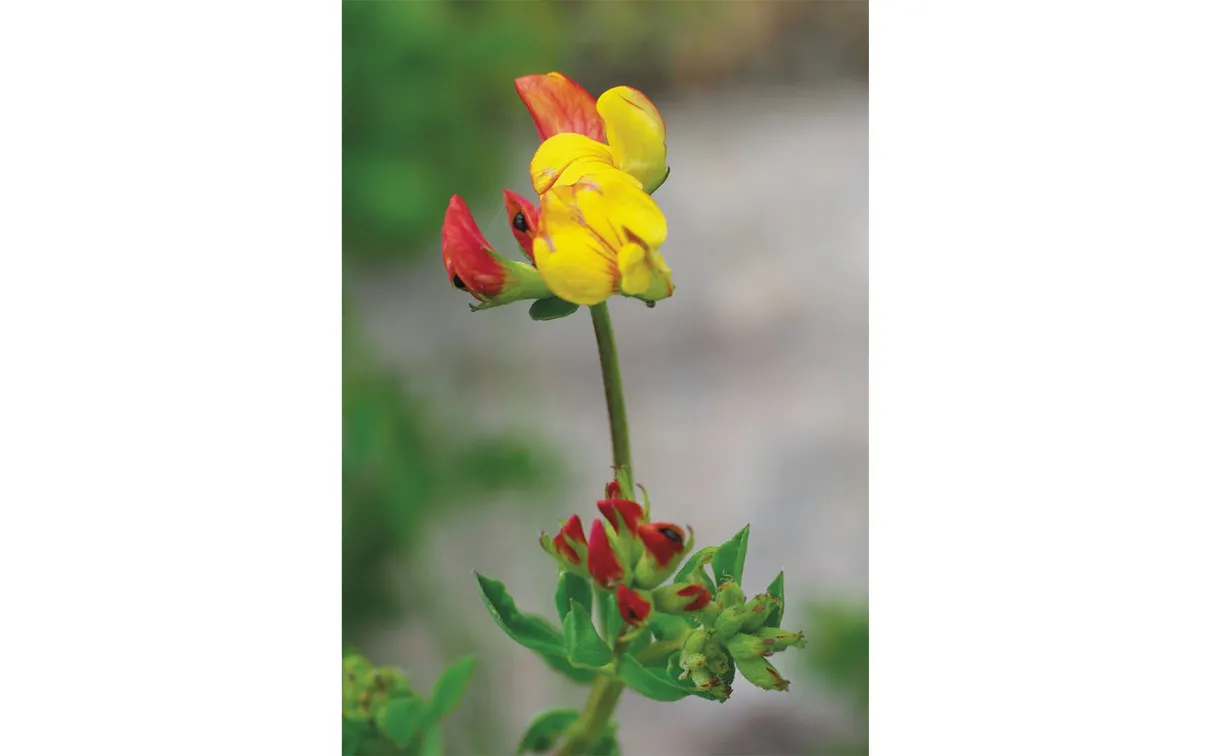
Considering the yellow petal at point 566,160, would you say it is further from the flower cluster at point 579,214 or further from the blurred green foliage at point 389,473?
the blurred green foliage at point 389,473

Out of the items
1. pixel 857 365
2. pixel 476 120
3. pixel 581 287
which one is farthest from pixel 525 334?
pixel 857 365

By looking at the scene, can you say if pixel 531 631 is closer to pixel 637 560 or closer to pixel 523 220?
pixel 637 560

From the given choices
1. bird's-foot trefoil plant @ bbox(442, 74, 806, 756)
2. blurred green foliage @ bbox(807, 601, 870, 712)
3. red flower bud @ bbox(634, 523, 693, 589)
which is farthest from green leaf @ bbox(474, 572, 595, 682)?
blurred green foliage @ bbox(807, 601, 870, 712)

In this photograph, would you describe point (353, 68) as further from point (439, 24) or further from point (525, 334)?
point (525, 334)

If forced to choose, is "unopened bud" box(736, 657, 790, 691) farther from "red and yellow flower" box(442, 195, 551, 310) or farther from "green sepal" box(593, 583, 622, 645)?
"red and yellow flower" box(442, 195, 551, 310)

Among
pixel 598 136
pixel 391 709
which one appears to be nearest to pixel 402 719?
pixel 391 709

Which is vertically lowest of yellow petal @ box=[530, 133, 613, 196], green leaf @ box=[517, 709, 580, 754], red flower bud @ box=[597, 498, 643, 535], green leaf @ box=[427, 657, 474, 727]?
green leaf @ box=[517, 709, 580, 754]
